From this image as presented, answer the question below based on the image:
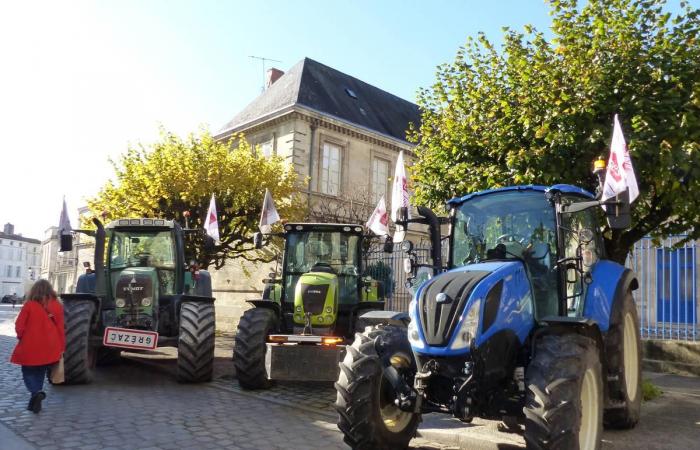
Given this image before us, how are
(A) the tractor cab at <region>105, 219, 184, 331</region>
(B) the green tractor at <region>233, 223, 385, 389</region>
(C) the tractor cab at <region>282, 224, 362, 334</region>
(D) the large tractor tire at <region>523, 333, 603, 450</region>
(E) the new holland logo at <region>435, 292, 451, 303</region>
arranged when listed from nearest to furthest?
(D) the large tractor tire at <region>523, 333, 603, 450</region> < (E) the new holland logo at <region>435, 292, 451, 303</region> < (B) the green tractor at <region>233, 223, 385, 389</region> < (C) the tractor cab at <region>282, 224, 362, 334</region> < (A) the tractor cab at <region>105, 219, 184, 331</region>

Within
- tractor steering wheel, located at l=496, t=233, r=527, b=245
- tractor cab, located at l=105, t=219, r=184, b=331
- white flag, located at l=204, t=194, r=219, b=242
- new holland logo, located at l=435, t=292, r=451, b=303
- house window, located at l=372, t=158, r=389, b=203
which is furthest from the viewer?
house window, located at l=372, t=158, r=389, b=203

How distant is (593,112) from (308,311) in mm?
4677

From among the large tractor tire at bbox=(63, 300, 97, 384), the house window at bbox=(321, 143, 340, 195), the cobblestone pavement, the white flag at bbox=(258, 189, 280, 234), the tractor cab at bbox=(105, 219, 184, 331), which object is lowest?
the cobblestone pavement

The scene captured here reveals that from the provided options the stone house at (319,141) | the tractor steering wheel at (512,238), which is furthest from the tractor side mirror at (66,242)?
the stone house at (319,141)

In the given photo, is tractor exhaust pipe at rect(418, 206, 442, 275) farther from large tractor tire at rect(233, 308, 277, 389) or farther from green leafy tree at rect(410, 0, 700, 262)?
large tractor tire at rect(233, 308, 277, 389)

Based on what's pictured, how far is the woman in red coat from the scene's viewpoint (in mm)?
6809

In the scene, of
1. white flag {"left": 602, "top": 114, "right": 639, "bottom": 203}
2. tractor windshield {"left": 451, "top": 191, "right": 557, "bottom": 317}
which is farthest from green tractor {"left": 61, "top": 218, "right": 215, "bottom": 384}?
white flag {"left": 602, "top": 114, "right": 639, "bottom": 203}

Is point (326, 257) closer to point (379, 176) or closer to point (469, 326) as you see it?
point (469, 326)

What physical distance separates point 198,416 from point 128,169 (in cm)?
1169

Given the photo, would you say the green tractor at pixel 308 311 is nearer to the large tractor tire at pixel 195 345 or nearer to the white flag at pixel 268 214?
the large tractor tire at pixel 195 345

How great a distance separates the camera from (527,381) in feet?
13.7

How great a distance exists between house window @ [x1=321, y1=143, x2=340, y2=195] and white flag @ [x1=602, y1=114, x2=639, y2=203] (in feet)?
60.5

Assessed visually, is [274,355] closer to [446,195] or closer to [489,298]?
[446,195]

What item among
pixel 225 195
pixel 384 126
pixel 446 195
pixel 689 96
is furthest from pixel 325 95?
pixel 689 96
